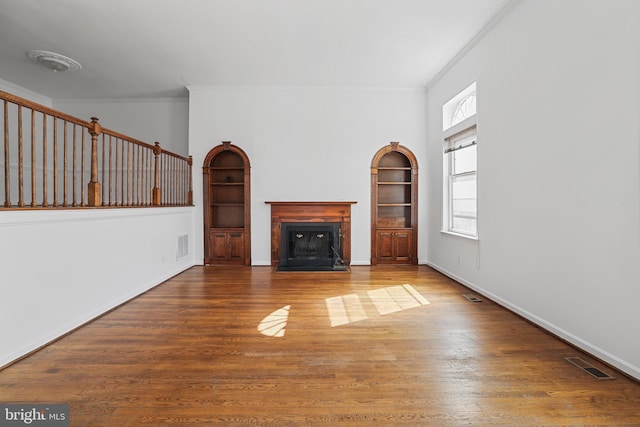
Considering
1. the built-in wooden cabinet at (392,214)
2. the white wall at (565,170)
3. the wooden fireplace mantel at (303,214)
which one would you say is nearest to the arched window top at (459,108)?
the white wall at (565,170)

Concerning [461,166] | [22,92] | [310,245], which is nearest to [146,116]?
[22,92]

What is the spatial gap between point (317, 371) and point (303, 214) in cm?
380

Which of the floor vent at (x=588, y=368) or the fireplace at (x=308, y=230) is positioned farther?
the fireplace at (x=308, y=230)

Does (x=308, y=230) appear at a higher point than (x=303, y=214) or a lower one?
lower

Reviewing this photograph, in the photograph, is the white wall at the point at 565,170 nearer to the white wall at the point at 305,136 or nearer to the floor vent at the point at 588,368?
the floor vent at the point at 588,368

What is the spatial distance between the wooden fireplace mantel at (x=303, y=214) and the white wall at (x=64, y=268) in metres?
2.07

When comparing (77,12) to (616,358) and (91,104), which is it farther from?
(616,358)

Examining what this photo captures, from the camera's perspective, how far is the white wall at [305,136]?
5.85 metres

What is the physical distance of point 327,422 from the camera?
5.49ft

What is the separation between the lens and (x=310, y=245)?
19.6ft

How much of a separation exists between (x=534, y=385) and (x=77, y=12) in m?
5.39

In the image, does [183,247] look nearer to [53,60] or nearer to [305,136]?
[305,136]

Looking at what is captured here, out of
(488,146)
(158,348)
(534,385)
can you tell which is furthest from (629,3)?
(158,348)

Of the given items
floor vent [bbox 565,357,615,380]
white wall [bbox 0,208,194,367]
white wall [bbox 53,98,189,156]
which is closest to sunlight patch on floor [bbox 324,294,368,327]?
floor vent [bbox 565,357,615,380]
